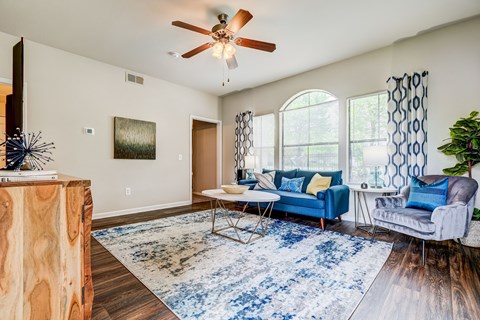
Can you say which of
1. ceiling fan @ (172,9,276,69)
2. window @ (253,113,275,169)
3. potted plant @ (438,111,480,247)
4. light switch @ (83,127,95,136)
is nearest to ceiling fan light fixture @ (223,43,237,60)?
ceiling fan @ (172,9,276,69)

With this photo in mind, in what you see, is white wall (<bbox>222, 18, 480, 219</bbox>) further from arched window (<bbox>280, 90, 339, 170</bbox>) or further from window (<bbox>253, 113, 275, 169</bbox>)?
window (<bbox>253, 113, 275, 169</bbox>)

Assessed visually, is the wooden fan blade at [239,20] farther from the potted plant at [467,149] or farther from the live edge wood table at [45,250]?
the potted plant at [467,149]

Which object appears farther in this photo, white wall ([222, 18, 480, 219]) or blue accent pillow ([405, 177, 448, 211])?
white wall ([222, 18, 480, 219])

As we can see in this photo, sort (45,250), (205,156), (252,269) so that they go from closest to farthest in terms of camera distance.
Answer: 1. (45,250)
2. (252,269)
3. (205,156)

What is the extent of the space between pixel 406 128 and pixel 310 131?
5.40 ft

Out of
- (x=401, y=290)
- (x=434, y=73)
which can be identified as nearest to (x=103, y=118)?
(x=401, y=290)

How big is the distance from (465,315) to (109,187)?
4808mm

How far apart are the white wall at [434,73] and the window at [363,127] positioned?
0.12 meters

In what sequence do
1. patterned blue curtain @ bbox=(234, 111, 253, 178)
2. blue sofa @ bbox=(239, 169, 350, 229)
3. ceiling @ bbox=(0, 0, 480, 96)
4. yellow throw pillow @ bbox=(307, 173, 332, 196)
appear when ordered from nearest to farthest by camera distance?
1. ceiling @ bbox=(0, 0, 480, 96)
2. blue sofa @ bbox=(239, 169, 350, 229)
3. yellow throw pillow @ bbox=(307, 173, 332, 196)
4. patterned blue curtain @ bbox=(234, 111, 253, 178)

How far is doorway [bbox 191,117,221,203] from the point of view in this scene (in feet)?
20.9

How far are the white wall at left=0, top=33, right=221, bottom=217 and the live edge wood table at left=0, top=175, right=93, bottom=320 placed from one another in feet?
11.0

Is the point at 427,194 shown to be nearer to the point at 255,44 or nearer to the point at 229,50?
the point at 255,44

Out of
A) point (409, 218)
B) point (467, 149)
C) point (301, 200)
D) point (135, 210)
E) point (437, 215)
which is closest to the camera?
point (437, 215)

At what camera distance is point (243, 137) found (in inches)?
223
